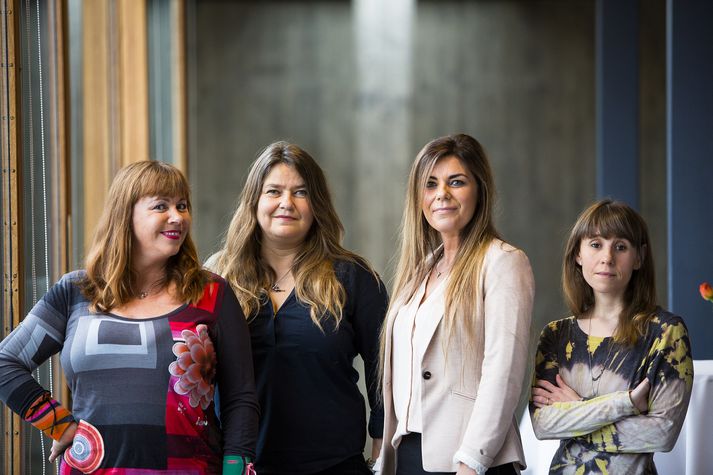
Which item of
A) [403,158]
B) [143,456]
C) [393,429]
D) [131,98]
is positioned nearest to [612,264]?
[393,429]

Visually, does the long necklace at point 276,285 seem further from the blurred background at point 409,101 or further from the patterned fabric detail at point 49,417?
the blurred background at point 409,101

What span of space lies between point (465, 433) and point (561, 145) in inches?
347

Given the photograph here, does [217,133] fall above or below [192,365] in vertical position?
above

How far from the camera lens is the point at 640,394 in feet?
7.30

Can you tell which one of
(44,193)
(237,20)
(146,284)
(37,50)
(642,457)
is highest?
(237,20)

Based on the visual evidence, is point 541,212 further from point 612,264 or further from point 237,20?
point 612,264

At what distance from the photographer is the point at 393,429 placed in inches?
92.9

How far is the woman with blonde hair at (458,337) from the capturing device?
2.15 meters

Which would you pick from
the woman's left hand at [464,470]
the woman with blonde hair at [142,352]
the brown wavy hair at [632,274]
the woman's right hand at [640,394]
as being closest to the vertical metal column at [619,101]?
the brown wavy hair at [632,274]

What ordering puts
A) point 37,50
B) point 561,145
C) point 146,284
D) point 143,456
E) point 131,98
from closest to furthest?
point 143,456, point 146,284, point 37,50, point 131,98, point 561,145

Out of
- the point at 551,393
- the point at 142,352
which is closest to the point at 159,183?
the point at 142,352

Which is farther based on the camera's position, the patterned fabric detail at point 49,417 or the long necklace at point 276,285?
the long necklace at point 276,285

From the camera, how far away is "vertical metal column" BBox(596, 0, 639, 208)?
6.38 m

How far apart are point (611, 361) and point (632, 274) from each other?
0.26 meters
